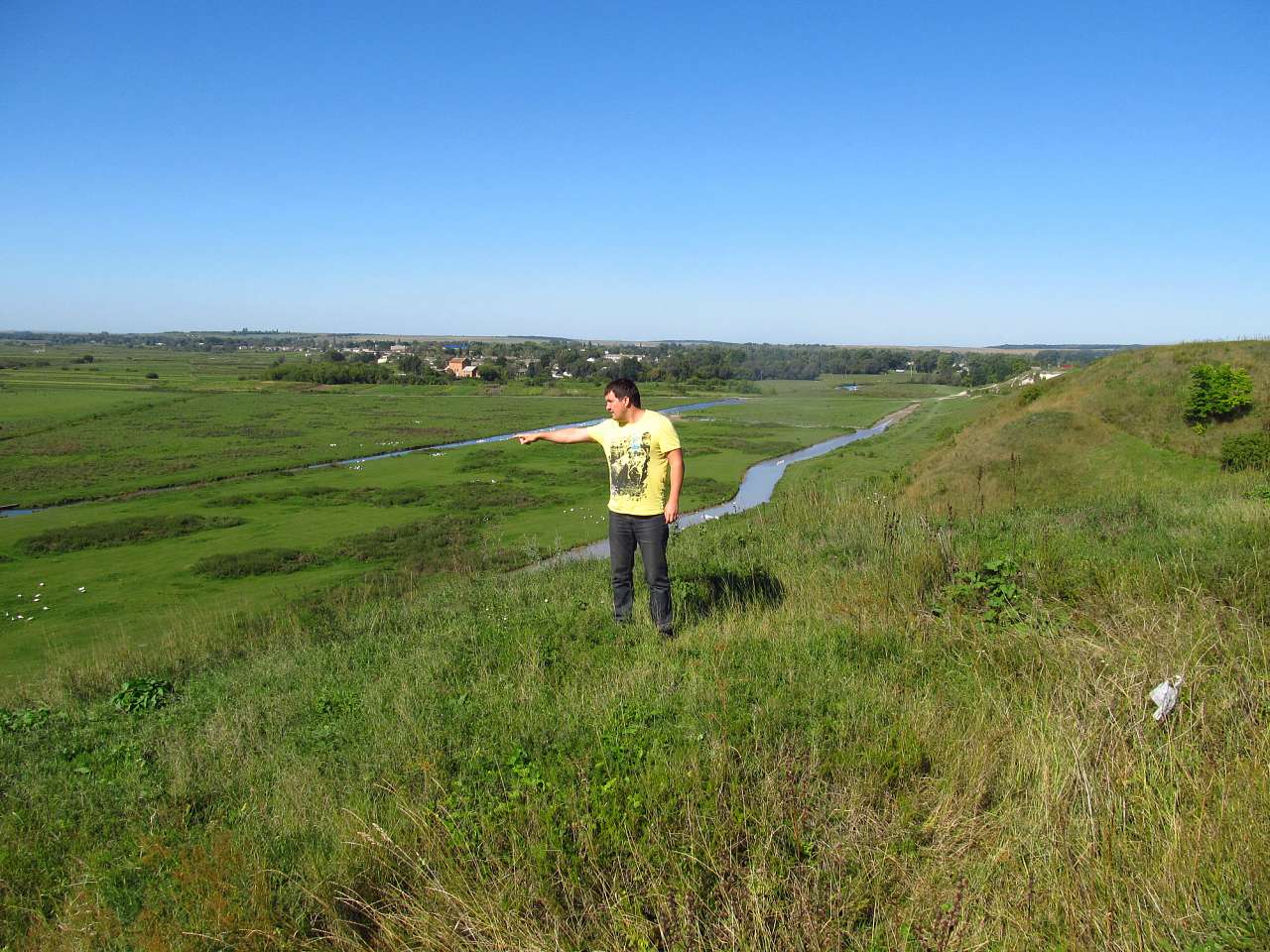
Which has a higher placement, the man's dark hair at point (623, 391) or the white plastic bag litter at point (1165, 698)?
the man's dark hair at point (623, 391)

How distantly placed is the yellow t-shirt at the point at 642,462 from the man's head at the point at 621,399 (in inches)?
4.4

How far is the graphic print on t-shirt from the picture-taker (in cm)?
499

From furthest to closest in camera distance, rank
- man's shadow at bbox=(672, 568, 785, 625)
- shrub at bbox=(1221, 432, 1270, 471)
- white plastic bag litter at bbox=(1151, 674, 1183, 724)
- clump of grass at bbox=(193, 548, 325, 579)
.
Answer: clump of grass at bbox=(193, 548, 325, 579), shrub at bbox=(1221, 432, 1270, 471), man's shadow at bbox=(672, 568, 785, 625), white plastic bag litter at bbox=(1151, 674, 1183, 724)

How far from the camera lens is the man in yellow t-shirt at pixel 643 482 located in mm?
4988

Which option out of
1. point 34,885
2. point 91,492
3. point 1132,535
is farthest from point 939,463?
point 91,492

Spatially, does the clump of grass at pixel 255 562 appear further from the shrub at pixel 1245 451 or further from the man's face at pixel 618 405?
the shrub at pixel 1245 451

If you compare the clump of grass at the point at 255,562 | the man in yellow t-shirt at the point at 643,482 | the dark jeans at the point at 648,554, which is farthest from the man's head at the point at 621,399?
the clump of grass at the point at 255,562

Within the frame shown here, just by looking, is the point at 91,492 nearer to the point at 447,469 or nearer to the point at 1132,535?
the point at 447,469

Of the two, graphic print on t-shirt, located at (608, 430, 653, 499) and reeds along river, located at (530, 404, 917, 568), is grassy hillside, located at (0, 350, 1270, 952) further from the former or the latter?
reeds along river, located at (530, 404, 917, 568)

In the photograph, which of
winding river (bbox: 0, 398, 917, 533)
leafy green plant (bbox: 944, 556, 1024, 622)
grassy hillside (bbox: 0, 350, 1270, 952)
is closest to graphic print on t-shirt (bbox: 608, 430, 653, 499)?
grassy hillside (bbox: 0, 350, 1270, 952)

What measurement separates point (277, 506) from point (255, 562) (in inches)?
373

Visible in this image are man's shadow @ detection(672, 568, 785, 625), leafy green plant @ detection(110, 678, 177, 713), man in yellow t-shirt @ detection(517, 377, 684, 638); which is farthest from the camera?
man's shadow @ detection(672, 568, 785, 625)

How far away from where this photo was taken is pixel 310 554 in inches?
893

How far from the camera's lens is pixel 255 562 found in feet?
70.4
